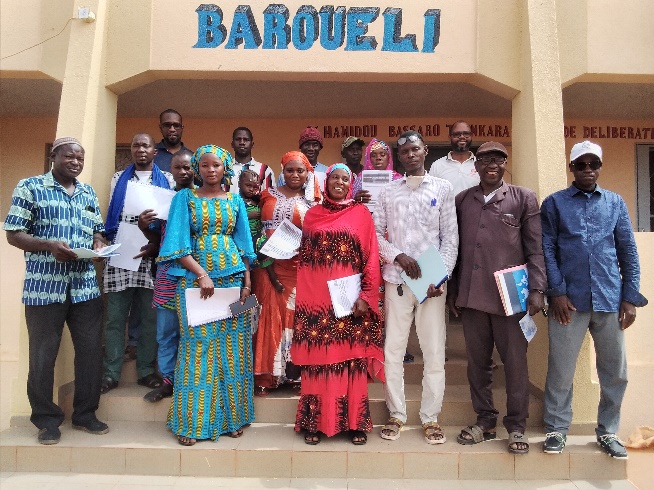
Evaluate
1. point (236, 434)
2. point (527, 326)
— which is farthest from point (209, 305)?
point (527, 326)

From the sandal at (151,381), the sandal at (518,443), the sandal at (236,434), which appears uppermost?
the sandal at (151,381)

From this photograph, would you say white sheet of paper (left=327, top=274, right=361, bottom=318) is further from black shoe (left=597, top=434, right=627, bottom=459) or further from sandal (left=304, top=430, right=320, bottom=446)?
black shoe (left=597, top=434, right=627, bottom=459)

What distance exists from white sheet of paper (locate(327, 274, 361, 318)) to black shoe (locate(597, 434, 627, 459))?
6.45 ft

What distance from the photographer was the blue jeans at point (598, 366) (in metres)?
3.60

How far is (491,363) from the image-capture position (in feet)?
12.4

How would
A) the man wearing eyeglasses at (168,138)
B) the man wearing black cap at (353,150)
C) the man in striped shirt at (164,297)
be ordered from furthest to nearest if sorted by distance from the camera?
1. the man wearing black cap at (353,150)
2. the man wearing eyeglasses at (168,138)
3. the man in striped shirt at (164,297)

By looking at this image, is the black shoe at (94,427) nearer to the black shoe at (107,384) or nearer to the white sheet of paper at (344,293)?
the black shoe at (107,384)

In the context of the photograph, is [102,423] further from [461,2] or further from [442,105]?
[442,105]

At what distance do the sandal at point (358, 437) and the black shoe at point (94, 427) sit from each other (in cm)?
181

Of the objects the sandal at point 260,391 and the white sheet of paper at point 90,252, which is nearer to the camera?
the white sheet of paper at point 90,252

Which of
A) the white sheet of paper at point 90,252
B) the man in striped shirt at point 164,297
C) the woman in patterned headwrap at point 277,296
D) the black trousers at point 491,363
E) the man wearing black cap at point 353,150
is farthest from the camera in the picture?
the man wearing black cap at point 353,150

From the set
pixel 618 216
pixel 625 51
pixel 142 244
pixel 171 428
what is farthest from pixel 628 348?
Answer: pixel 142 244

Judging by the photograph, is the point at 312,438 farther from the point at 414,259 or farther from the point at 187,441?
the point at 414,259

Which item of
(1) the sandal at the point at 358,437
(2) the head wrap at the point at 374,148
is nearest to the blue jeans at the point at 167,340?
(1) the sandal at the point at 358,437
